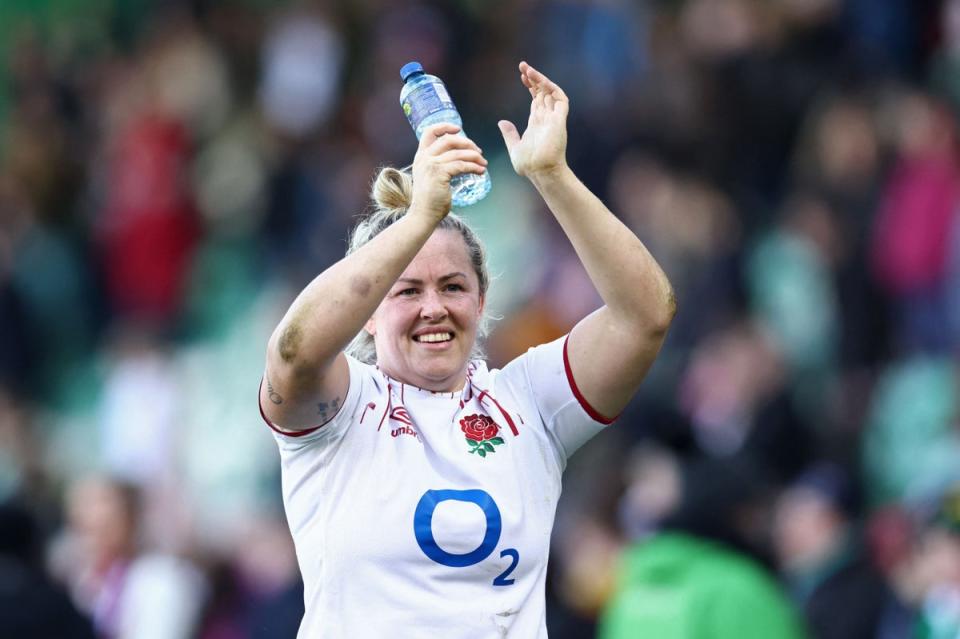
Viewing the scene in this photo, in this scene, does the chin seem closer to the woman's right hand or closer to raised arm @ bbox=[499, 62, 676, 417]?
raised arm @ bbox=[499, 62, 676, 417]

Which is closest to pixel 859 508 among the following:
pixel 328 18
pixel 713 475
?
pixel 713 475

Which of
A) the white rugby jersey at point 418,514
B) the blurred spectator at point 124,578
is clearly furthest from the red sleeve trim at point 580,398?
the blurred spectator at point 124,578

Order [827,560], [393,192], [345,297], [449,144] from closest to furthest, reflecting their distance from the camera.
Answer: [345,297] → [449,144] → [393,192] → [827,560]

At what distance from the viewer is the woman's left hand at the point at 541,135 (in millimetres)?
4234

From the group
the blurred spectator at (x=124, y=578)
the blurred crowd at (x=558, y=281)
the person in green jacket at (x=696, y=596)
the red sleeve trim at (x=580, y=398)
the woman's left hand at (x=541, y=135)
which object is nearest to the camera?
the woman's left hand at (x=541, y=135)

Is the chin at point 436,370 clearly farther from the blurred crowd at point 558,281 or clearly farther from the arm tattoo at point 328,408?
the blurred crowd at point 558,281

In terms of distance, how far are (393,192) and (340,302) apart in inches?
22.7

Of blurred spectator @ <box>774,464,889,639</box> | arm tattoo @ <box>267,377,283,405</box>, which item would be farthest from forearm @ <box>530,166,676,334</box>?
blurred spectator @ <box>774,464,889,639</box>

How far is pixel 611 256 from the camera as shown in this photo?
14.0ft

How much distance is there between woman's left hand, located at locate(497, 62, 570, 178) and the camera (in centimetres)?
423

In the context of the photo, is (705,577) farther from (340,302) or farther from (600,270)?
(340,302)

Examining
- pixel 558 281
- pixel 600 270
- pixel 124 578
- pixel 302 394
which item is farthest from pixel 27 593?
pixel 558 281

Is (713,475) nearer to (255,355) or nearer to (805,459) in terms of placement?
(805,459)

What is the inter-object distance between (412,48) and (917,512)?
697 centimetres
